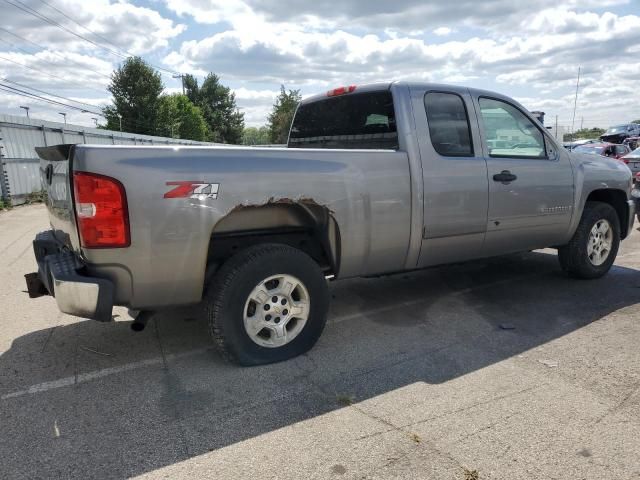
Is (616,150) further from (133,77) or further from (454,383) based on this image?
(133,77)

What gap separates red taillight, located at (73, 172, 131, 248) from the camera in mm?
2916

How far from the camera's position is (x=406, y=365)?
367 centimetres

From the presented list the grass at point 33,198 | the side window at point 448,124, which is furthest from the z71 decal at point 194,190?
the grass at point 33,198

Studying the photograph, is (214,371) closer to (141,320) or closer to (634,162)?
(141,320)

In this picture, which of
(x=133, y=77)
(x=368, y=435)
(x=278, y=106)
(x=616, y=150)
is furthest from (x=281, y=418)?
(x=133, y=77)

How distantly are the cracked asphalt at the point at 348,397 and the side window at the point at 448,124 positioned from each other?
1.50 m

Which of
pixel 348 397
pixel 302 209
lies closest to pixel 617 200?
pixel 302 209

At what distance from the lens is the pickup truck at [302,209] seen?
3.02 meters

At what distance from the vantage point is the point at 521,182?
485 centimetres

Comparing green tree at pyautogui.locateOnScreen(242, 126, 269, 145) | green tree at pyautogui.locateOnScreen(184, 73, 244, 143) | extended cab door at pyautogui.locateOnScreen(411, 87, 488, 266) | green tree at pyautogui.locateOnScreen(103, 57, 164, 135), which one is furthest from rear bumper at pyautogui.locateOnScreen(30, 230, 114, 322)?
green tree at pyautogui.locateOnScreen(184, 73, 244, 143)

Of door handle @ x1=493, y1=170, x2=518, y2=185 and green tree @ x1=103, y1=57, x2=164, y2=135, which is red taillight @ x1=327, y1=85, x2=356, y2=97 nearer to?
door handle @ x1=493, y1=170, x2=518, y2=185

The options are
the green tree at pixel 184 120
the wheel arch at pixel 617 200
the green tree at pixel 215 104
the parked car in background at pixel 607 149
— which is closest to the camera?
the wheel arch at pixel 617 200

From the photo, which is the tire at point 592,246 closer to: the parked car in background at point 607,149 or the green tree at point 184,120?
the parked car in background at point 607,149

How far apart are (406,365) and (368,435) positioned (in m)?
0.97
